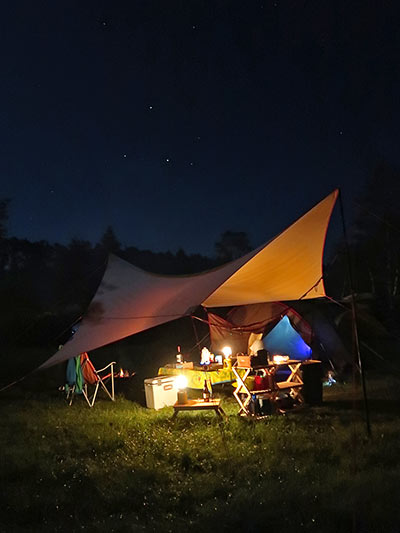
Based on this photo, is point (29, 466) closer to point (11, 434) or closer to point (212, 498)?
point (11, 434)

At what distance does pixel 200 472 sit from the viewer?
373cm

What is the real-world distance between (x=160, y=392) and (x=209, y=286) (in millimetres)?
1650

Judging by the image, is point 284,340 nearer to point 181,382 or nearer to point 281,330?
point 281,330

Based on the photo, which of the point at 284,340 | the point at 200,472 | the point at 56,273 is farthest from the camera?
the point at 56,273

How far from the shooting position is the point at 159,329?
1467 centimetres

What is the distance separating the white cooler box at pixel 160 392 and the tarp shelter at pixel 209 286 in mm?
1008

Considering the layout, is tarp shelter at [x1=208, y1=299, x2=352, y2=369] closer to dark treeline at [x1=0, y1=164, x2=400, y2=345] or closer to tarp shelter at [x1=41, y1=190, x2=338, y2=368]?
tarp shelter at [x1=41, y1=190, x2=338, y2=368]

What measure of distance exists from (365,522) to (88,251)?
31.9 m

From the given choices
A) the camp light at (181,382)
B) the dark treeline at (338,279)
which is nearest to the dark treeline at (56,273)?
the dark treeline at (338,279)

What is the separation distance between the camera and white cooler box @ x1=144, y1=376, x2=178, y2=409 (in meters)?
6.11

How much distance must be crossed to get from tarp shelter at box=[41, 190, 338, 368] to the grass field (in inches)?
36.3

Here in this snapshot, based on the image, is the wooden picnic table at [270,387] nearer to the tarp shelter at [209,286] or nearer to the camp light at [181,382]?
the camp light at [181,382]

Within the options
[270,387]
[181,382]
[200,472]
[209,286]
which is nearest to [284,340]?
[270,387]

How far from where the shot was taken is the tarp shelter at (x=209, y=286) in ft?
16.7
